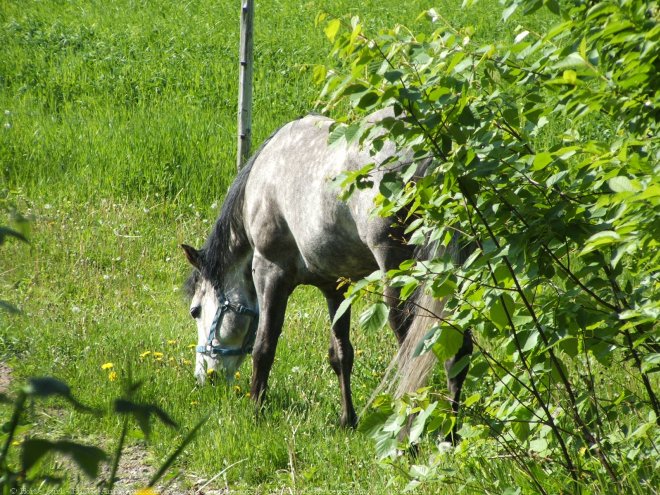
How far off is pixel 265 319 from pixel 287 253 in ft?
1.56

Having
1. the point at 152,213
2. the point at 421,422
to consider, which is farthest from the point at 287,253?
the point at 152,213

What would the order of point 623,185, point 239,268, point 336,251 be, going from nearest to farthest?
point 623,185
point 336,251
point 239,268

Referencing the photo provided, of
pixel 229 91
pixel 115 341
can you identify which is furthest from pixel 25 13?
pixel 115 341

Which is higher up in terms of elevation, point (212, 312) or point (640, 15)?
point (640, 15)

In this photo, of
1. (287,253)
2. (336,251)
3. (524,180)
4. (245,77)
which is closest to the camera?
(524,180)

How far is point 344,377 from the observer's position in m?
5.73

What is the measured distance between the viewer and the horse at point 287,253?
4.64 metres

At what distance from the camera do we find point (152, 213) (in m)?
9.50

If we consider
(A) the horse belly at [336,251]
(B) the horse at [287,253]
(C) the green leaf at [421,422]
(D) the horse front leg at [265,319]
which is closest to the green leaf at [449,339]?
(C) the green leaf at [421,422]

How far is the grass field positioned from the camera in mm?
4930

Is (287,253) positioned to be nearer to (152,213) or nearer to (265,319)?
(265,319)

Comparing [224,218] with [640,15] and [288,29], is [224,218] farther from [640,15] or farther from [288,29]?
[288,29]

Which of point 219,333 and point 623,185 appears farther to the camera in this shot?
point 219,333

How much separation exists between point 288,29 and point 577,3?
13.7 m
